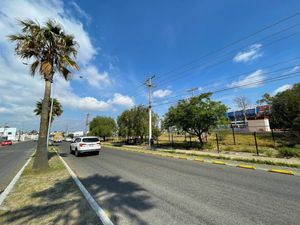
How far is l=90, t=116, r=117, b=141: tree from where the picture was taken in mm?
50625

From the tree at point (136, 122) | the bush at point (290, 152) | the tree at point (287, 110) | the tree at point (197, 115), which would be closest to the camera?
the bush at point (290, 152)

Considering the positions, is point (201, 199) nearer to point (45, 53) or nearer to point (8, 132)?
point (45, 53)

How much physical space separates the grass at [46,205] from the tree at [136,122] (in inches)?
946

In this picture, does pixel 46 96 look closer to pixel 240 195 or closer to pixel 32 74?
pixel 32 74


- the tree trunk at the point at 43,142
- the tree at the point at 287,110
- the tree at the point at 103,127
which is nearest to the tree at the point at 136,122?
the tree at the point at 103,127

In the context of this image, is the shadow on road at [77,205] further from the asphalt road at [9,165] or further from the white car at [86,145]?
the white car at [86,145]

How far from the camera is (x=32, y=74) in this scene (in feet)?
36.6

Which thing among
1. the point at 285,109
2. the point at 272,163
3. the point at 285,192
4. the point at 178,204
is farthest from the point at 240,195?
the point at 285,109

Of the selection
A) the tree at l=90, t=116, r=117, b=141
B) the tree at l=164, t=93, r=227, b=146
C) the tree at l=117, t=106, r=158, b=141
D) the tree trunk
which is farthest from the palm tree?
the tree at l=90, t=116, r=117, b=141

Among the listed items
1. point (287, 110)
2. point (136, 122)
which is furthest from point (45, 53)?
point (287, 110)

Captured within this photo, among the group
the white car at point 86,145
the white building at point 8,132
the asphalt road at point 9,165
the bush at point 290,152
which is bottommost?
the asphalt road at point 9,165

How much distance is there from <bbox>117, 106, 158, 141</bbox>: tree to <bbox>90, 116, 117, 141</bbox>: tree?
17.2 metres

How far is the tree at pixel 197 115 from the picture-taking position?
18422 millimetres

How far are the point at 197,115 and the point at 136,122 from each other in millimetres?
14747
